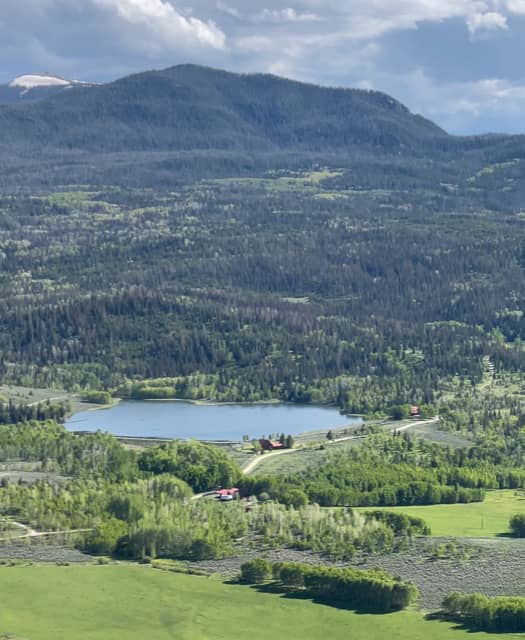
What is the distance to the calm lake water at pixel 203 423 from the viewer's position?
181 m

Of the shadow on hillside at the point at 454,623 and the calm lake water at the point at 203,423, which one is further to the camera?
the calm lake water at the point at 203,423

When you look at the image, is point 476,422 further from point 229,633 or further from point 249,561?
point 229,633

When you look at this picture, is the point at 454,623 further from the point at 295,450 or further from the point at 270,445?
the point at 270,445

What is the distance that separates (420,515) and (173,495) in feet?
60.5

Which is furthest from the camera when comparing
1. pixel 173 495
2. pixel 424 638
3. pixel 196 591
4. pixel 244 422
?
pixel 244 422

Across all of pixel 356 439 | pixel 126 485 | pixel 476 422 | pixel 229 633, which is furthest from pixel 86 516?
pixel 476 422

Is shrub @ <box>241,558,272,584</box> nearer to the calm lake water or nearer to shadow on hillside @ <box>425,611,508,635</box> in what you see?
shadow on hillside @ <box>425,611,508,635</box>

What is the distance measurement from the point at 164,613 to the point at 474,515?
1424 inches

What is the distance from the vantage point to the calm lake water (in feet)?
594

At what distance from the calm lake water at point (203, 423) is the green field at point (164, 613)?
210 feet

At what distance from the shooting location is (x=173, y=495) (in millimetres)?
137125

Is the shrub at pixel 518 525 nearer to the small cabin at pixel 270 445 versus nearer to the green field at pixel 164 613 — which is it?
the green field at pixel 164 613

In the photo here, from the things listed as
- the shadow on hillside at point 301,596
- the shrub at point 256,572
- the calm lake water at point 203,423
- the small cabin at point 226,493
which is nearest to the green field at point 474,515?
the small cabin at point 226,493

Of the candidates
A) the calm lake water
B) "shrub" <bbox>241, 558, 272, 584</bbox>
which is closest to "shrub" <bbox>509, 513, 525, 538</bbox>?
"shrub" <bbox>241, 558, 272, 584</bbox>
